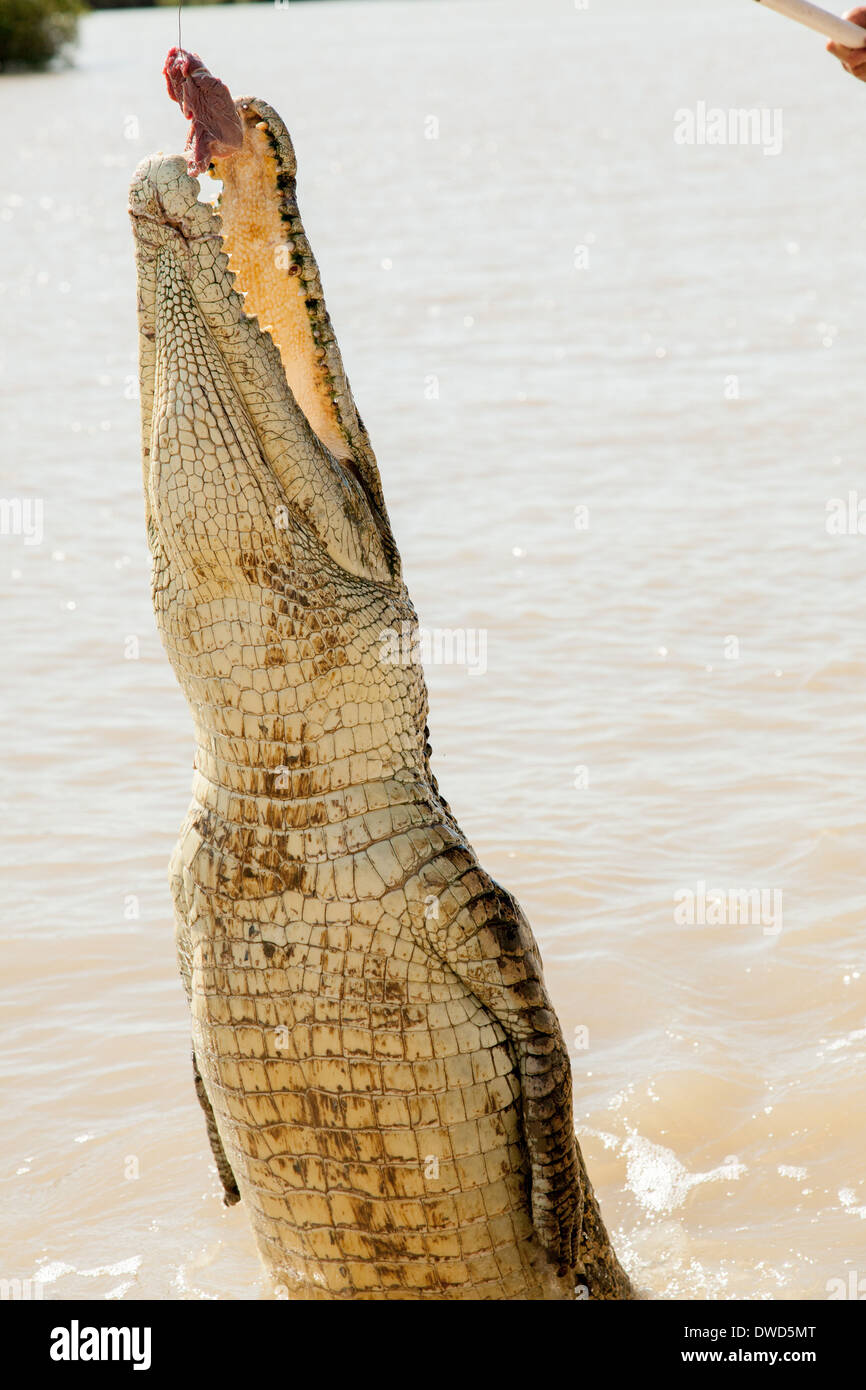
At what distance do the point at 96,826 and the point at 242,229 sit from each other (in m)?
3.74

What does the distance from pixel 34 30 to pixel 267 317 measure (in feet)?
145

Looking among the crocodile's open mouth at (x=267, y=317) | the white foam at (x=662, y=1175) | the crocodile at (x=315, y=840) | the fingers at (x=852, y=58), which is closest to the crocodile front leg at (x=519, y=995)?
the crocodile at (x=315, y=840)

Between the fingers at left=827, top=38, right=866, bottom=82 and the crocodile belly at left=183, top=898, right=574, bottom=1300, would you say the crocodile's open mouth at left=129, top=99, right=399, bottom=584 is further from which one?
the fingers at left=827, top=38, right=866, bottom=82

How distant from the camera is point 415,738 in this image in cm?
280

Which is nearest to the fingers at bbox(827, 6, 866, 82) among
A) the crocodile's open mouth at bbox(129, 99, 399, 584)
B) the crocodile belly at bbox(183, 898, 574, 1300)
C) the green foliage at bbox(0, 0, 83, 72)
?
the crocodile's open mouth at bbox(129, 99, 399, 584)

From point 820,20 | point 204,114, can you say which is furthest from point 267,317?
point 820,20

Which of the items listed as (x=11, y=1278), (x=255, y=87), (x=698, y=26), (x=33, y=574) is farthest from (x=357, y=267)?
(x=698, y=26)

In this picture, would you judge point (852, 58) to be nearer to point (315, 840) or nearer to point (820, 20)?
point (820, 20)

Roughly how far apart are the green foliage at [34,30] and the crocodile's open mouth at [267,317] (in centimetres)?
4379

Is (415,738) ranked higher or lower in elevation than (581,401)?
lower

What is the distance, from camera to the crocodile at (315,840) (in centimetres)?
258

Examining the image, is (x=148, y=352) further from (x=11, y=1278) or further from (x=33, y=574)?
(x=33, y=574)

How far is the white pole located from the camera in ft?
9.09

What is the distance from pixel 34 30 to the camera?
4234cm
